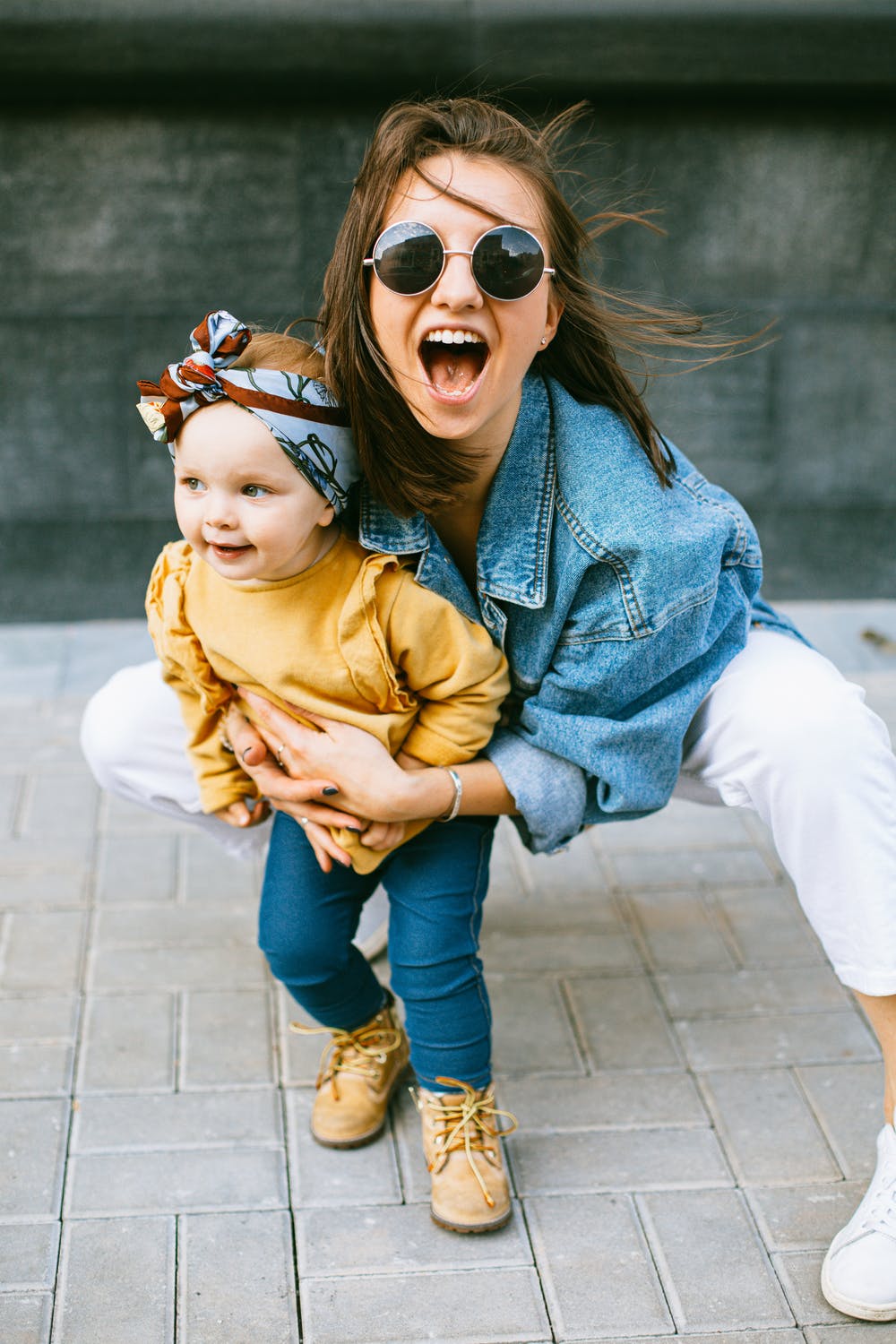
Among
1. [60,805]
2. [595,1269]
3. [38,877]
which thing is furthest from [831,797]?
[60,805]

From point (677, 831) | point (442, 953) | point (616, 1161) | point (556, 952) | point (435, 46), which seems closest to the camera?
point (442, 953)

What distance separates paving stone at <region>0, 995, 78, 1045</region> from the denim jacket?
0.94m

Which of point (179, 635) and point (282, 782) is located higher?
point (179, 635)

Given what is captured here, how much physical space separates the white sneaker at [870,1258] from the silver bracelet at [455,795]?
78 centimetres

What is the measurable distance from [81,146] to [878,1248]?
3.41m

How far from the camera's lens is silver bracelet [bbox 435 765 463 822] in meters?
2.04

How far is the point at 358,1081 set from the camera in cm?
221

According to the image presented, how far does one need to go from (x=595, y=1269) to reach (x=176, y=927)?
1118mm

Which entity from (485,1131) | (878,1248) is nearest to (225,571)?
(485,1131)

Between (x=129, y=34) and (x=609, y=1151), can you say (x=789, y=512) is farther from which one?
(x=609, y=1151)

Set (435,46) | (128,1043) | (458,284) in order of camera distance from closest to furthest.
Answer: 1. (458,284)
2. (128,1043)
3. (435,46)

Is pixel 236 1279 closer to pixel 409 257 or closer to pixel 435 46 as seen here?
pixel 409 257

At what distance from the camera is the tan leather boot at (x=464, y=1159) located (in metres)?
2.00

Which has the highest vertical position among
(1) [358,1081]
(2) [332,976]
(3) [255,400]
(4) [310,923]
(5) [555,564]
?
(3) [255,400]
